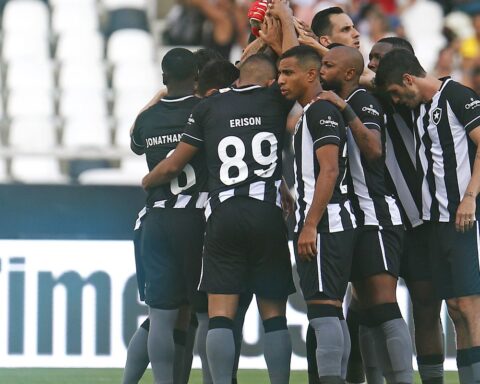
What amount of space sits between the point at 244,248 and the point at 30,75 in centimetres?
824

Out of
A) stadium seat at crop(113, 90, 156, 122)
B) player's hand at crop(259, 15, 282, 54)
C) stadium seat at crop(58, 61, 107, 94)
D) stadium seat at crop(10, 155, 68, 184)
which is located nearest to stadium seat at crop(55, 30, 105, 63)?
stadium seat at crop(58, 61, 107, 94)

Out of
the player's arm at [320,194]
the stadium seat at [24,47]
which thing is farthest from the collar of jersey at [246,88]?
the stadium seat at [24,47]

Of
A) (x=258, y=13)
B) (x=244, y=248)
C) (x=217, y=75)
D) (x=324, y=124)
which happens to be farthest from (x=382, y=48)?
(x=244, y=248)

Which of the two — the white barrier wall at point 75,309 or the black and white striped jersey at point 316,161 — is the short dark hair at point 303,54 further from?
the white barrier wall at point 75,309

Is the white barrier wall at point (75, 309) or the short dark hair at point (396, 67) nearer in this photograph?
the short dark hair at point (396, 67)

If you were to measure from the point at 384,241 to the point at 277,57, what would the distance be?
1388 millimetres

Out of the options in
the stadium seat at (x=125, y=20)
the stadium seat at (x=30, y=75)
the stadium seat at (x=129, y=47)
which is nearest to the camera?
the stadium seat at (x=30, y=75)

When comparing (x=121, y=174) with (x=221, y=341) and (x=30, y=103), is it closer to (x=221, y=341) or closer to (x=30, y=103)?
(x=30, y=103)

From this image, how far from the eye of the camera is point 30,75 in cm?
1576

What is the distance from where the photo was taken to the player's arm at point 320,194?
305 inches

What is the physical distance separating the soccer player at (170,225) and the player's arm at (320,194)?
2.70 ft

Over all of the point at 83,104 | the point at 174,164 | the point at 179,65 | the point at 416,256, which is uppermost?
the point at 83,104

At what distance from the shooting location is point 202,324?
8.41m

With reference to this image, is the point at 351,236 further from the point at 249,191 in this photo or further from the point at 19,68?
the point at 19,68
